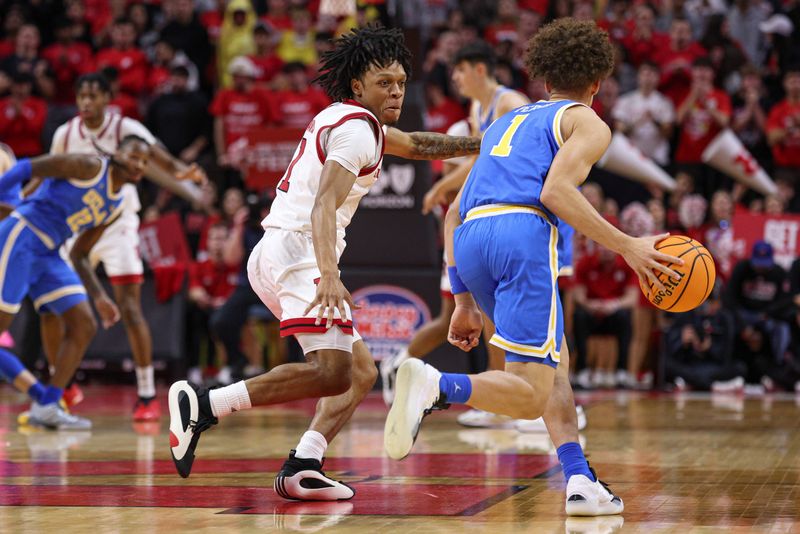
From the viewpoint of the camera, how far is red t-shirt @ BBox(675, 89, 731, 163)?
43.6ft

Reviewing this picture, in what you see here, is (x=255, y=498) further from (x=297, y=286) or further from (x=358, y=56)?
(x=358, y=56)

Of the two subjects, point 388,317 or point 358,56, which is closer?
point 358,56

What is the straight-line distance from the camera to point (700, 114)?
13.3 meters

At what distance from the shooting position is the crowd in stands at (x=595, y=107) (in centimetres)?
1197

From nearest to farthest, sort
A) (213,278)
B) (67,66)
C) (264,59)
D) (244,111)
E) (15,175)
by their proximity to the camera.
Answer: (15,175)
(213,278)
(244,111)
(264,59)
(67,66)

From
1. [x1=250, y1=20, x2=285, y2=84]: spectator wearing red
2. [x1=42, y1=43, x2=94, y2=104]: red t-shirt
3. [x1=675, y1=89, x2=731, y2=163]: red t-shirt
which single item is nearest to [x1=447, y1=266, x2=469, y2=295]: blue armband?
[x1=675, y1=89, x2=731, y2=163]: red t-shirt

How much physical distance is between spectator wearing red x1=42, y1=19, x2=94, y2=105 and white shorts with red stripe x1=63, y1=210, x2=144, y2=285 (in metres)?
6.37

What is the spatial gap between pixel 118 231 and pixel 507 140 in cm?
514

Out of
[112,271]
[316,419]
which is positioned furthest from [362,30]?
[112,271]

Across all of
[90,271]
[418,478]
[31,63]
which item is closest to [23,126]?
[31,63]

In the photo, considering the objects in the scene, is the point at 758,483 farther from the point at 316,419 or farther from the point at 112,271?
the point at 112,271

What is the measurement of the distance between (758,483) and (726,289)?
6.89 meters

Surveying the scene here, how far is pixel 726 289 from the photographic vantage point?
12094mm

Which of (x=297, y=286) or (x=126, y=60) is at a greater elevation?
(x=126, y=60)
